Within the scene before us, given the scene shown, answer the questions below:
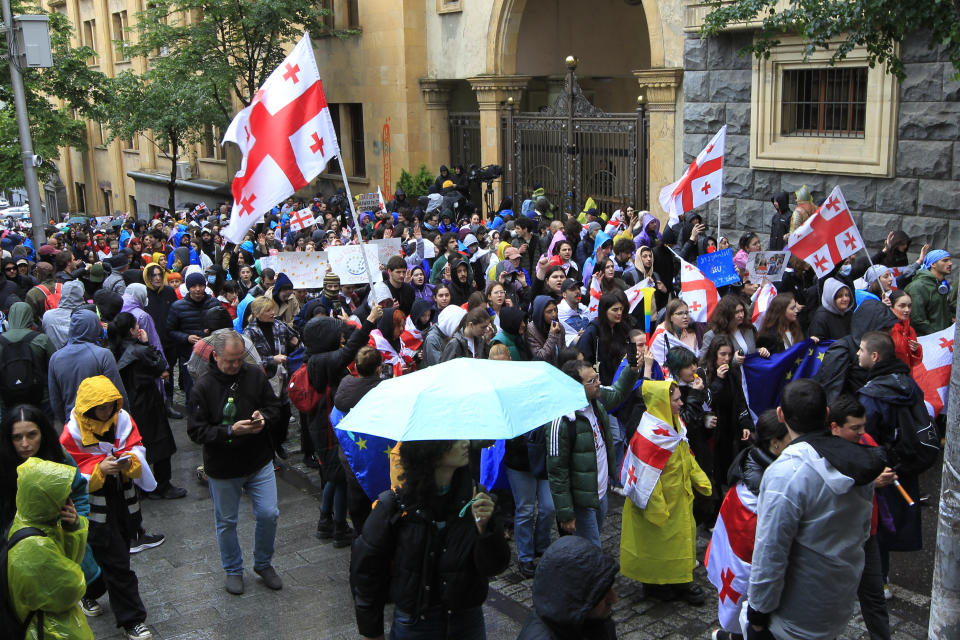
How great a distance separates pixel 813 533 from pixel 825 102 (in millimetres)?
10992

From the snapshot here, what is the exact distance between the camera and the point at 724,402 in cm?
687

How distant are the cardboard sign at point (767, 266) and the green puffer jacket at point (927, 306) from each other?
117 cm

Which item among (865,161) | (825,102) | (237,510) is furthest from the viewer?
(825,102)

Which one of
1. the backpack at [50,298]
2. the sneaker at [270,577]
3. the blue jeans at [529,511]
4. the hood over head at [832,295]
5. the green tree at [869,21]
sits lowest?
the sneaker at [270,577]

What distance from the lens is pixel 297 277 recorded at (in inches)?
412

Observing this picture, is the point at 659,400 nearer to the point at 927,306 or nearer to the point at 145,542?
the point at 145,542

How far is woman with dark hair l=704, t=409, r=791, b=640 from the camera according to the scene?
4.75m

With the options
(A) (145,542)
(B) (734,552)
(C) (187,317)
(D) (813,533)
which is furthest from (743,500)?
(C) (187,317)

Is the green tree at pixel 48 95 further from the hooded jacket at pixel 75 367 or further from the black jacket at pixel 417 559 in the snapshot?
the black jacket at pixel 417 559

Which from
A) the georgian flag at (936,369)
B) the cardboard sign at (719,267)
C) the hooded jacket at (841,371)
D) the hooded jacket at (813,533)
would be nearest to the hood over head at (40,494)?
the hooded jacket at (813,533)

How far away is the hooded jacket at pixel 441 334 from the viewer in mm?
7988

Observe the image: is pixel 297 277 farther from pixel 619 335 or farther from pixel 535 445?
pixel 535 445

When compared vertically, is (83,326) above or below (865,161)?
below

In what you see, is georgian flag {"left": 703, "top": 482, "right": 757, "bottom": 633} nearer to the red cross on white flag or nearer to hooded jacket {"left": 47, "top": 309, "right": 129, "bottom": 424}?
hooded jacket {"left": 47, "top": 309, "right": 129, "bottom": 424}
